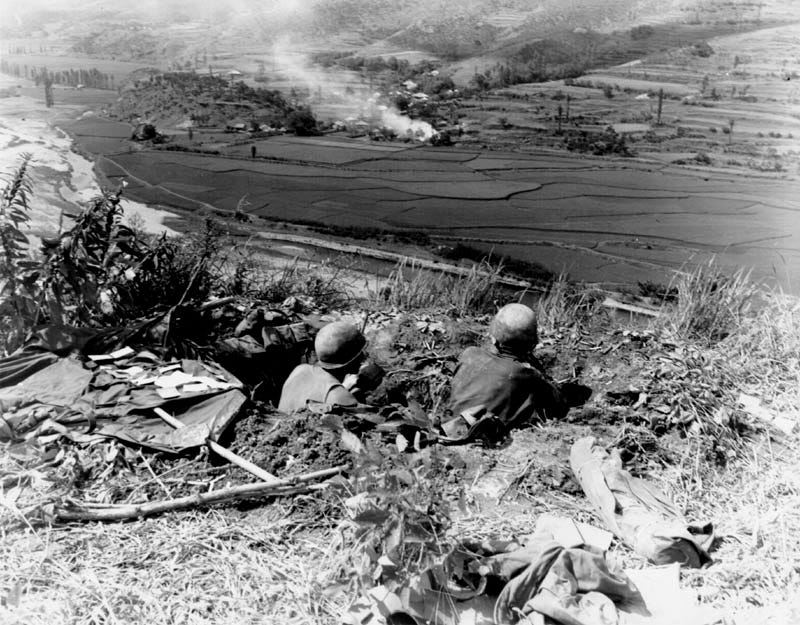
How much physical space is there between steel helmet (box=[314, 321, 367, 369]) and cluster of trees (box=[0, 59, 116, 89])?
20.4 feet

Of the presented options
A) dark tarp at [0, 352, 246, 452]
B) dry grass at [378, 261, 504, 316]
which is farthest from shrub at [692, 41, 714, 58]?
dark tarp at [0, 352, 246, 452]

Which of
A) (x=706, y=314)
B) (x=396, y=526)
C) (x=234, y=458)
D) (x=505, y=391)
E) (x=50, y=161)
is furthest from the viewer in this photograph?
(x=50, y=161)

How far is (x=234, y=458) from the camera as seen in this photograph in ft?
12.1

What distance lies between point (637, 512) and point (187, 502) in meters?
2.10

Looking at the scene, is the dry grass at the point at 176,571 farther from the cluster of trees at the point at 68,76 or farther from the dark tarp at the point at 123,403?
the cluster of trees at the point at 68,76

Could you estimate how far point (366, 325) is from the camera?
612cm

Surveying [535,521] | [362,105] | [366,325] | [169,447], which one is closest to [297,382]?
[169,447]

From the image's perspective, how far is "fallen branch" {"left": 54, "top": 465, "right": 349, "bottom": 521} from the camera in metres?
3.28

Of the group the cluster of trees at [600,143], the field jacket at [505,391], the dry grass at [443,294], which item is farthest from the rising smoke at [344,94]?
the field jacket at [505,391]

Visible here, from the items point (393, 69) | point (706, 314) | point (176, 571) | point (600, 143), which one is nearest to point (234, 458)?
point (176, 571)

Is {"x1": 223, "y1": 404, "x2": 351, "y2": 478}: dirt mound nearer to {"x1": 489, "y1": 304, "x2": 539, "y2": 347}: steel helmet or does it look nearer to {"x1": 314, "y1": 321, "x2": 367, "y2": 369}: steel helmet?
{"x1": 314, "y1": 321, "x2": 367, "y2": 369}: steel helmet

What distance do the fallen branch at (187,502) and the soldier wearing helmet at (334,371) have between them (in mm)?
1070

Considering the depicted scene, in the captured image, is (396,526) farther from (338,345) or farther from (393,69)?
(393,69)

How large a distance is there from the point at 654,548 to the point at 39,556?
2.61m
